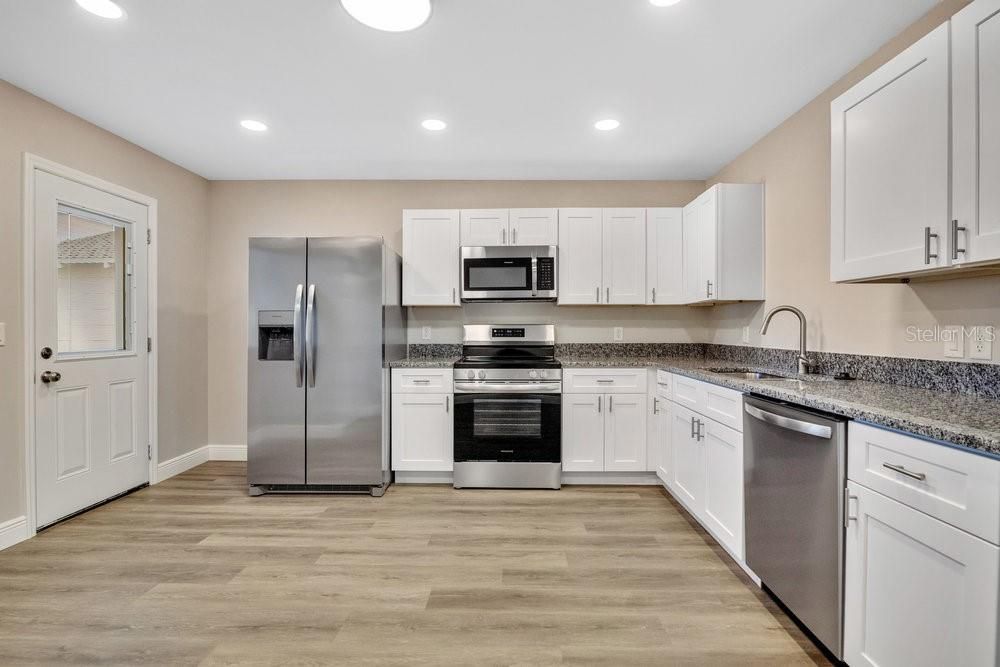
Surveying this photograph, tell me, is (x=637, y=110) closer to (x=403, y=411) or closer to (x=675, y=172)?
(x=675, y=172)

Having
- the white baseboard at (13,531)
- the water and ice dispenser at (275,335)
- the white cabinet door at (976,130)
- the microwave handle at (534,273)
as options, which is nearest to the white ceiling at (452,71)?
the white cabinet door at (976,130)

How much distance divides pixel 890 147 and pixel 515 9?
152 cm

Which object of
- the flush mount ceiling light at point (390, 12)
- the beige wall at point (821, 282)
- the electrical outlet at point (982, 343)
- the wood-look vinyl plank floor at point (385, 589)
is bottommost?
the wood-look vinyl plank floor at point (385, 589)

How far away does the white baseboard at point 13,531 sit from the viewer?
8.11ft

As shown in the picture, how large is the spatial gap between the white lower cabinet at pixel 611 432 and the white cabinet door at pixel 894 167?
1.78 metres

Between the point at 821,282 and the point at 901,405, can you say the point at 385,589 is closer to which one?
the point at 901,405

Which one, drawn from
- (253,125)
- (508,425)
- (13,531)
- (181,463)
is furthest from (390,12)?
(181,463)

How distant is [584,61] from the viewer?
2.30 meters

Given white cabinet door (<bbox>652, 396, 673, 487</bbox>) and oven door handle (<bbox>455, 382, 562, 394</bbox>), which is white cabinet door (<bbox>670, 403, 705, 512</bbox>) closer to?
white cabinet door (<bbox>652, 396, 673, 487</bbox>)

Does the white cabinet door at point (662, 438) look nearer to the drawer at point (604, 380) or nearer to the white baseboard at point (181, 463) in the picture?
the drawer at point (604, 380)

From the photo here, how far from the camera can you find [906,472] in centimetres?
128

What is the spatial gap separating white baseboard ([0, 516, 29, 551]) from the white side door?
0.33 ft

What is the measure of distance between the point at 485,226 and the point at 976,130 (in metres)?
2.85

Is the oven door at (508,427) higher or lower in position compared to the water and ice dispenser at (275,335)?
lower
